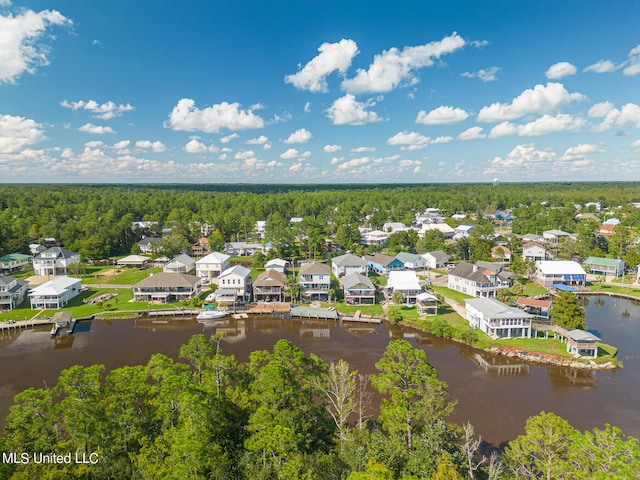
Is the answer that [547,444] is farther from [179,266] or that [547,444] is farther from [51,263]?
[51,263]

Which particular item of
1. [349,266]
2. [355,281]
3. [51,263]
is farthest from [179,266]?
[355,281]

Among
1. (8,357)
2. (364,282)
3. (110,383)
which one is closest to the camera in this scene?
(110,383)

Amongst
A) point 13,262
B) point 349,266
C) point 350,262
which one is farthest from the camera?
point 13,262

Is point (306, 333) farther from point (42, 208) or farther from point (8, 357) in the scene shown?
point (42, 208)

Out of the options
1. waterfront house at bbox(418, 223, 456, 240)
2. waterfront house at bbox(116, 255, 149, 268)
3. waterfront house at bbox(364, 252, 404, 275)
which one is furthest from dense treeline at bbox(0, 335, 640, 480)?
waterfront house at bbox(418, 223, 456, 240)

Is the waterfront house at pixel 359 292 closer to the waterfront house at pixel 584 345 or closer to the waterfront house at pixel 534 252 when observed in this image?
the waterfront house at pixel 584 345

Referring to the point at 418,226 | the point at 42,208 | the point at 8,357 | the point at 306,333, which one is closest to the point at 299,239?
the point at 418,226
